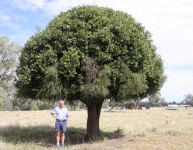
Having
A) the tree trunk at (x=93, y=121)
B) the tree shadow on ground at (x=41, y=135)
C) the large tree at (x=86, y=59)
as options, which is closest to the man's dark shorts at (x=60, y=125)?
the large tree at (x=86, y=59)

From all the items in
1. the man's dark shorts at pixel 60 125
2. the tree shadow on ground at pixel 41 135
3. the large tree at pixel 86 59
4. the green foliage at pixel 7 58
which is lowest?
the tree shadow on ground at pixel 41 135

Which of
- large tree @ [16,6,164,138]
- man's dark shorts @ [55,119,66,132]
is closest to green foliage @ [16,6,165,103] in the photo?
large tree @ [16,6,164,138]

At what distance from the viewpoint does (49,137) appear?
20953mm

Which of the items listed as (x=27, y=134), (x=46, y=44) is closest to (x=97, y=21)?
(x=46, y=44)

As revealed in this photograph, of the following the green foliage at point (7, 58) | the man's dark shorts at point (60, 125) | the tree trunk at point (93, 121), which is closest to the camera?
the man's dark shorts at point (60, 125)

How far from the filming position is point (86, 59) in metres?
17.7

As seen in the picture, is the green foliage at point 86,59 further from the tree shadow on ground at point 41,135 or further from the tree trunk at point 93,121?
the tree shadow on ground at point 41,135

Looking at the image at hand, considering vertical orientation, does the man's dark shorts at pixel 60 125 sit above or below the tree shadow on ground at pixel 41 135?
above

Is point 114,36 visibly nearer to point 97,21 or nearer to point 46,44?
point 97,21

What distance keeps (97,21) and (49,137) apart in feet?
19.9

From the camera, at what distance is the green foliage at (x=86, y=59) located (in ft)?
57.5

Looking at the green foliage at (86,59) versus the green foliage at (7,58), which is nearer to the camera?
the green foliage at (86,59)

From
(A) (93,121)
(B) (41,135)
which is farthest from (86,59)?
(B) (41,135)

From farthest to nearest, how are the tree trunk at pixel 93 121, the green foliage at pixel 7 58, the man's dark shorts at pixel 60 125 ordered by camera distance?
the green foliage at pixel 7 58, the tree trunk at pixel 93 121, the man's dark shorts at pixel 60 125
